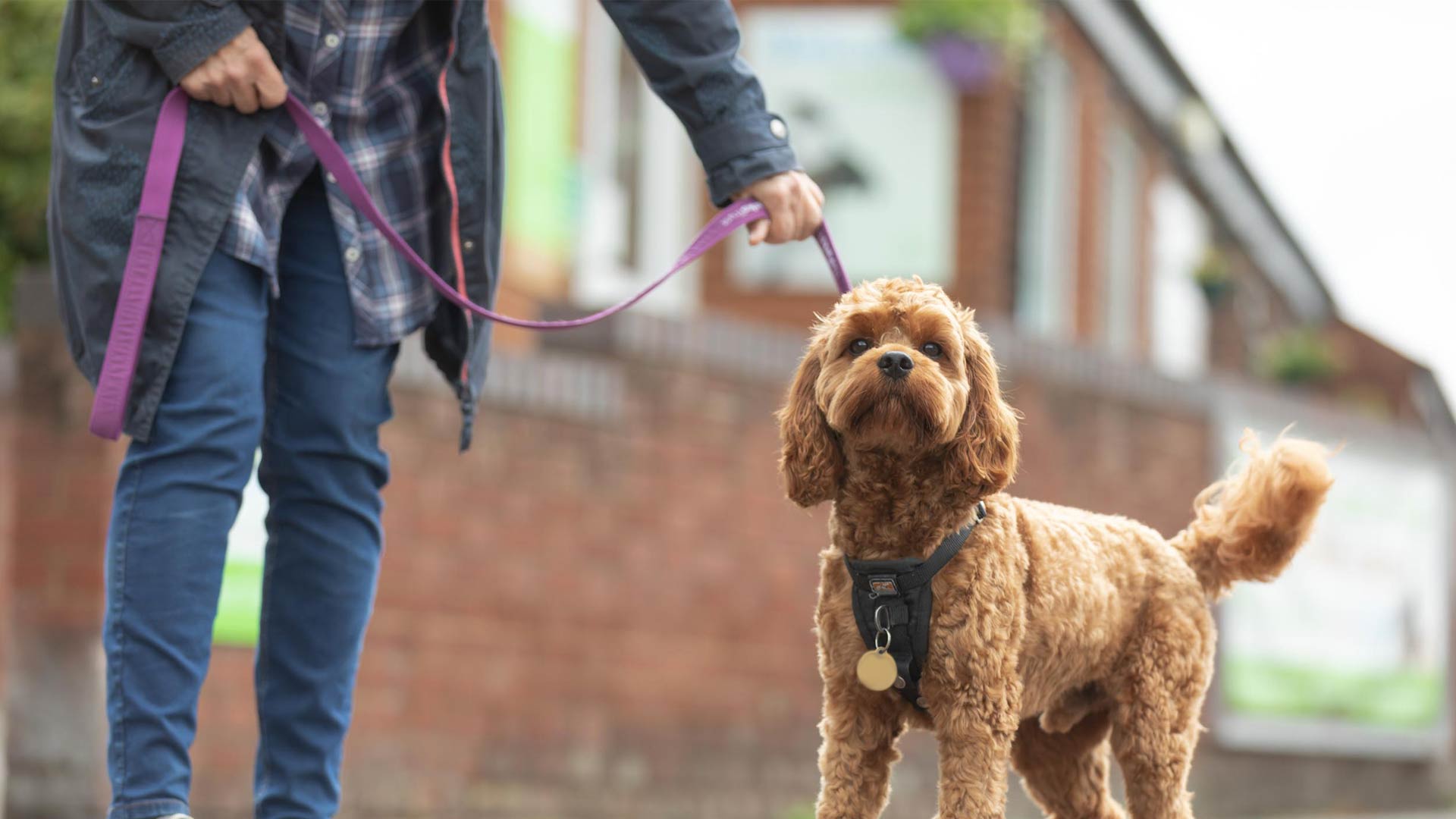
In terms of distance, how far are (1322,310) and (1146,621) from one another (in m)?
22.5

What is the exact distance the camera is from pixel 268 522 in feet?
10.6

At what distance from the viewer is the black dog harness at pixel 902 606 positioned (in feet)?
8.91

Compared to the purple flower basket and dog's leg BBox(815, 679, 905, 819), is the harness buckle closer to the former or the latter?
dog's leg BBox(815, 679, 905, 819)

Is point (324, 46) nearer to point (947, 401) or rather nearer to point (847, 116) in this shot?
point (947, 401)

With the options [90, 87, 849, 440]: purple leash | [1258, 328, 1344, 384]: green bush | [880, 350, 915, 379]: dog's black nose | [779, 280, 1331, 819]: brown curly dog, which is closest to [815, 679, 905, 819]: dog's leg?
[779, 280, 1331, 819]: brown curly dog

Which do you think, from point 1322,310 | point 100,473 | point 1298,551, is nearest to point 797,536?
point 100,473

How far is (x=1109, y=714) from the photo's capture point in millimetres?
3041

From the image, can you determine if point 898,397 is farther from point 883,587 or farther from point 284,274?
point 284,274

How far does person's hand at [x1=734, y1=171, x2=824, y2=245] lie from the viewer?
125 inches

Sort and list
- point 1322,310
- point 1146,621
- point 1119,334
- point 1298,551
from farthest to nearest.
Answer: point 1322,310, point 1119,334, point 1298,551, point 1146,621

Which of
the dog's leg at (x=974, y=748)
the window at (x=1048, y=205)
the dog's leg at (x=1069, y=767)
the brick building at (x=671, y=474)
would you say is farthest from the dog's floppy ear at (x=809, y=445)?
the window at (x=1048, y=205)

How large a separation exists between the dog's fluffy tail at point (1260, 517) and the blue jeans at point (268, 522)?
1412 millimetres

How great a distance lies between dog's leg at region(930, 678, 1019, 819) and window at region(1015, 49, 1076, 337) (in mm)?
12224

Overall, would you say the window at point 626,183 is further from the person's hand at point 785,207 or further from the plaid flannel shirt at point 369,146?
the person's hand at point 785,207
